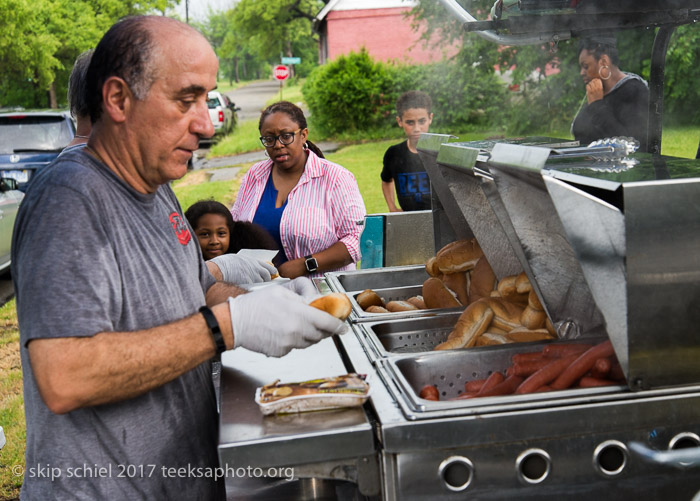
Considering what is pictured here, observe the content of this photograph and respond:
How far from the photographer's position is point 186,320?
1.76 meters

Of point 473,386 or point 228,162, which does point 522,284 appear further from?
point 228,162

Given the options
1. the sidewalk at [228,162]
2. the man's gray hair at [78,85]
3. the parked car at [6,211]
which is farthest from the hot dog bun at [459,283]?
the sidewalk at [228,162]

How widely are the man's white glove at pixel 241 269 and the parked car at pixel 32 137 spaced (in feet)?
29.3

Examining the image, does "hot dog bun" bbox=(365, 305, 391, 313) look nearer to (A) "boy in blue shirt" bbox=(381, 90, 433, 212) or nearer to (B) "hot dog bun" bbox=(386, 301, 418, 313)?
(B) "hot dog bun" bbox=(386, 301, 418, 313)

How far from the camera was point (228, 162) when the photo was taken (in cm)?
1962

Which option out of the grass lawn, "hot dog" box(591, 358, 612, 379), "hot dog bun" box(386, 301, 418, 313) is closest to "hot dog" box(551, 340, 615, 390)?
"hot dog" box(591, 358, 612, 379)

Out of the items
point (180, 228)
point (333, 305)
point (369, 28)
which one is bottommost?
point (333, 305)

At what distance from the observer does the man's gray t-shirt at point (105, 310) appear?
1.57 meters

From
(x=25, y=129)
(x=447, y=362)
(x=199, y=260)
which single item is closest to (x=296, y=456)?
(x=447, y=362)

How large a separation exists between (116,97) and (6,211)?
25.4ft

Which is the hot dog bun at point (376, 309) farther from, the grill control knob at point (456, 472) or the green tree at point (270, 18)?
the green tree at point (270, 18)

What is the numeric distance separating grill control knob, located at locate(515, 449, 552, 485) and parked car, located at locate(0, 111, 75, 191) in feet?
35.5

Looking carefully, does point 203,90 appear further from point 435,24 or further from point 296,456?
point 435,24

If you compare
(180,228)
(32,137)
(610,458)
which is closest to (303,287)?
(180,228)
